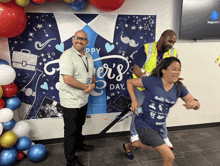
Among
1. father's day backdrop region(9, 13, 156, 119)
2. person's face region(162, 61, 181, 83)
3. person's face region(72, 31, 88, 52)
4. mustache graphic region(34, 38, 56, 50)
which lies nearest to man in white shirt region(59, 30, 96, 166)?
person's face region(72, 31, 88, 52)

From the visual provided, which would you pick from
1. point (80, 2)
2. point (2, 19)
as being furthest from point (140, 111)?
point (2, 19)

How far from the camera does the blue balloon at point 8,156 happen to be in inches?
70.1

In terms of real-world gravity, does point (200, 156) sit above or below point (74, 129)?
below

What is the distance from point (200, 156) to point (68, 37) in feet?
8.24

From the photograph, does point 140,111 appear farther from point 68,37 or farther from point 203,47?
point 203,47

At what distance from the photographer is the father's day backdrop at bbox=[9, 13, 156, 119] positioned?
210 centimetres

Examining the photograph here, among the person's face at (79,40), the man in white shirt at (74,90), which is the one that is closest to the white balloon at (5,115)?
the man in white shirt at (74,90)

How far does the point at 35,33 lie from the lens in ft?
6.84

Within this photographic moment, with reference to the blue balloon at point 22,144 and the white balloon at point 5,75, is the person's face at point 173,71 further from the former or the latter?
the blue balloon at point 22,144

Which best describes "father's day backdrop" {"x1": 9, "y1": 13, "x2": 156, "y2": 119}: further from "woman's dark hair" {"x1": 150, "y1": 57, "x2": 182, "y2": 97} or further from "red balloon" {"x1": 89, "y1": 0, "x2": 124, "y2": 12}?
"woman's dark hair" {"x1": 150, "y1": 57, "x2": 182, "y2": 97}

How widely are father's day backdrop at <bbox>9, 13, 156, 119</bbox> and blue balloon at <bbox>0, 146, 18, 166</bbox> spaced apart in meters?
0.53

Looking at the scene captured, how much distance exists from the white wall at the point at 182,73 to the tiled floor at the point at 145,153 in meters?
0.23

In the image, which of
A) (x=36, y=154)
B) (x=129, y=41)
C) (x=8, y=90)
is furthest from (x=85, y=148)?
(x=129, y=41)

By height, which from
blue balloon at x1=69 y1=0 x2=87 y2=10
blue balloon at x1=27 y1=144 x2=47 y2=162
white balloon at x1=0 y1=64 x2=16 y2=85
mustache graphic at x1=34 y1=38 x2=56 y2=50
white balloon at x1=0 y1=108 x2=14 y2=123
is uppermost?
blue balloon at x1=69 y1=0 x2=87 y2=10
